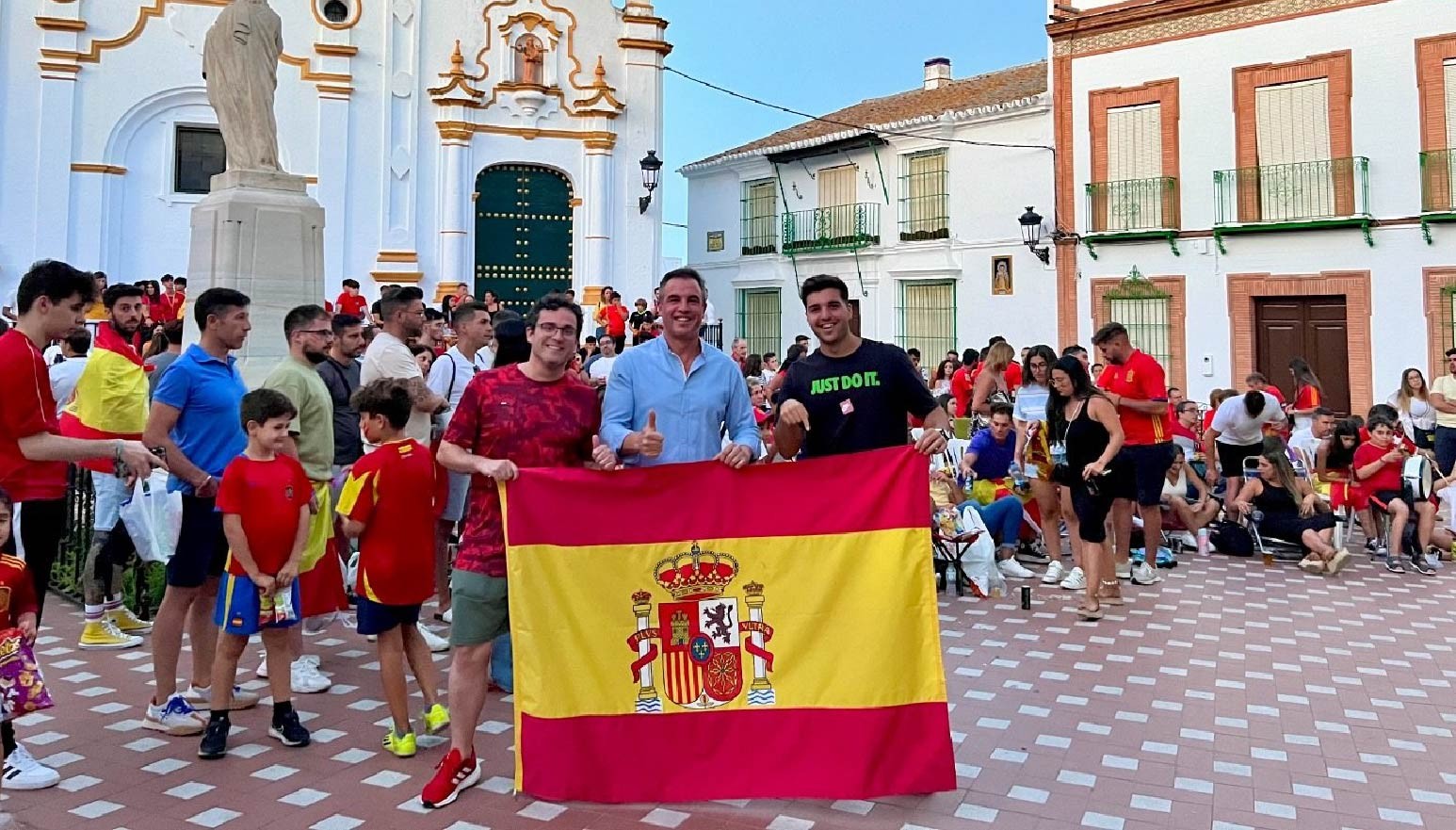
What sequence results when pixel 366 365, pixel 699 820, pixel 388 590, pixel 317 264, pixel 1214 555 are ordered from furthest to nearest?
pixel 1214 555
pixel 317 264
pixel 366 365
pixel 388 590
pixel 699 820

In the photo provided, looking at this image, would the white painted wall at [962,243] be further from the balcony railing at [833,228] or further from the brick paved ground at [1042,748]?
the brick paved ground at [1042,748]

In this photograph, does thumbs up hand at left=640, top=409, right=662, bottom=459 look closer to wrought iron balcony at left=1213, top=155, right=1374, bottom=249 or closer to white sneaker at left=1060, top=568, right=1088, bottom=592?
white sneaker at left=1060, top=568, right=1088, bottom=592

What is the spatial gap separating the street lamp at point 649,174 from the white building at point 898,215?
6.39 metres

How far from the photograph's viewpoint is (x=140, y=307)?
259 inches

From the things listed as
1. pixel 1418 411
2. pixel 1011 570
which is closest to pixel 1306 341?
pixel 1418 411

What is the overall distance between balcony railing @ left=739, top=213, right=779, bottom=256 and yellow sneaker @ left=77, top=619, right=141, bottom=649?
22809 millimetres

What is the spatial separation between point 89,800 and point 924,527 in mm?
3493

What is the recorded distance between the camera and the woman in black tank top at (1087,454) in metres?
7.07

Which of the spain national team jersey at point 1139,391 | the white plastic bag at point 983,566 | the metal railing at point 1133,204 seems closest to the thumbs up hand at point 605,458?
the white plastic bag at point 983,566

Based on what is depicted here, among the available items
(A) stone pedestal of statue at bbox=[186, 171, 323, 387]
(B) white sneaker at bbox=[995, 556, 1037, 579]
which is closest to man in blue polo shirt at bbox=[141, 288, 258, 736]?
(A) stone pedestal of statue at bbox=[186, 171, 323, 387]

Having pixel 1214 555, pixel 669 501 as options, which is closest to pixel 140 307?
pixel 669 501

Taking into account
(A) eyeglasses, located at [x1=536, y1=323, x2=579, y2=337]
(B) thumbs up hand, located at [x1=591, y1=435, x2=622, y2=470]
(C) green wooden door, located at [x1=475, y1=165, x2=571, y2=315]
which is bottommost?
(B) thumbs up hand, located at [x1=591, y1=435, x2=622, y2=470]

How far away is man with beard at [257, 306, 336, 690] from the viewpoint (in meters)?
5.16

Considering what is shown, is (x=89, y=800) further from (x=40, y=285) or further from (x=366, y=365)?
(x=366, y=365)
